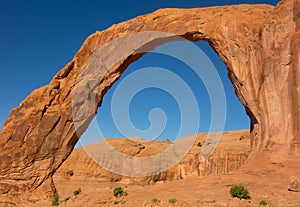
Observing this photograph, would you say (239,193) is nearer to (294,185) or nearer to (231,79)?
(294,185)

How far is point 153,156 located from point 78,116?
1155 inches

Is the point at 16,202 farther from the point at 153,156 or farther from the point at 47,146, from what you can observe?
the point at 153,156

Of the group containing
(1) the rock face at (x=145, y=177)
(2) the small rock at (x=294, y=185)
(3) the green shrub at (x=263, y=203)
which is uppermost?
(1) the rock face at (x=145, y=177)

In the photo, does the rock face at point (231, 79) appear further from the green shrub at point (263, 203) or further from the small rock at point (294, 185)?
the green shrub at point (263, 203)

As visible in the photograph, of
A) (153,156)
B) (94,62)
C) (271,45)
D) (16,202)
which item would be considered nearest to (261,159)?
(271,45)

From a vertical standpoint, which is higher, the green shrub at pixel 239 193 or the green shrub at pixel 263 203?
the green shrub at pixel 239 193

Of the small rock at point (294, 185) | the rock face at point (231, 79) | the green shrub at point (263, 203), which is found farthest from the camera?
the rock face at point (231, 79)

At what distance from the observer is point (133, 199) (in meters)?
15.0

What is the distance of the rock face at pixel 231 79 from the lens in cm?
1827

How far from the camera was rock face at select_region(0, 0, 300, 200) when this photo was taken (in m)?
18.3

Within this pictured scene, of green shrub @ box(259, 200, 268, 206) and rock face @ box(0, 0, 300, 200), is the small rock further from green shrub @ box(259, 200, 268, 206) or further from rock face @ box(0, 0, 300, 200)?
rock face @ box(0, 0, 300, 200)

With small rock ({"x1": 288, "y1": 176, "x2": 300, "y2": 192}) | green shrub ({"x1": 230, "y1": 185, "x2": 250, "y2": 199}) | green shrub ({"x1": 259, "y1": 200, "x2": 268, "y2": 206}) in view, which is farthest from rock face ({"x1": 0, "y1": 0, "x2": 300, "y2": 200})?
green shrub ({"x1": 259, "y1": 200, "x2": 268, "y2": 206})

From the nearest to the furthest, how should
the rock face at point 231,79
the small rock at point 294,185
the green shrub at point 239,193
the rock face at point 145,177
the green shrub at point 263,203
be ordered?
the green shrub at point 263,203 < the green shrub at point 239,193 < the small rock at point 294,185 < the rock face at point 231,79 < the rock face at point 145,177

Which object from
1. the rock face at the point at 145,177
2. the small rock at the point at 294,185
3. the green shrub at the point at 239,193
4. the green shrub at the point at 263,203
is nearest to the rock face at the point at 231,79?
the small rock at the point at 294,185
